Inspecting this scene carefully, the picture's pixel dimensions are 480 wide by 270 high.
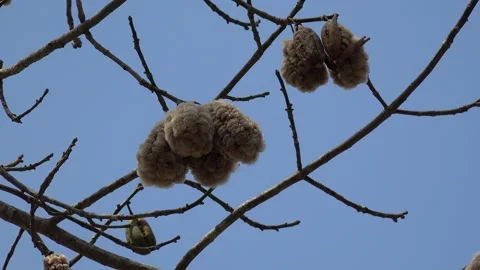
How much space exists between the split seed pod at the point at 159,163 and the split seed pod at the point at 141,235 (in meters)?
0.61

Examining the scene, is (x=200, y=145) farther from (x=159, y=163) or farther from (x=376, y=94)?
(x=376, y=94)

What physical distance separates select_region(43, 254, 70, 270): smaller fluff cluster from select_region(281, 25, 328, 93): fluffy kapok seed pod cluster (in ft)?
4.73

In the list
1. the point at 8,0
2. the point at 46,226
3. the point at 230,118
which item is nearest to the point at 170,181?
the point at 230,118

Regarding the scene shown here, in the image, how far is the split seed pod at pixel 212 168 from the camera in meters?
3.16

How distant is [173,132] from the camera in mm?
3002

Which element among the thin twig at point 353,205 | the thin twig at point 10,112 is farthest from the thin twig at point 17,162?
the thin twig at point 353,205

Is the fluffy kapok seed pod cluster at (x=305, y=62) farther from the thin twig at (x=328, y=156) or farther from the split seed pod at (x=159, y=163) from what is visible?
the split seed pod at (x=159, y=163)

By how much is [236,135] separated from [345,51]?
3.11ft

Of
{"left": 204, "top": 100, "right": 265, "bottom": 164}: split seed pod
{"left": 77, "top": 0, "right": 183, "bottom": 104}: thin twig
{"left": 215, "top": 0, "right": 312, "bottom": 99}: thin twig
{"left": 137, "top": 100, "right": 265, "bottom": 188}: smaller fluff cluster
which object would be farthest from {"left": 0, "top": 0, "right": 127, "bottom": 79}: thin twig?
{"left": 204, "top": 100, "right": 265, "bottom": 164}: split seed pod

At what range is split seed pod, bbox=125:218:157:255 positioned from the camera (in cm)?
370

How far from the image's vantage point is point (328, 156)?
10.7 feet

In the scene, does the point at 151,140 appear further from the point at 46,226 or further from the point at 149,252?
the point at 46,226

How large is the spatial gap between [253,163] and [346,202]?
693 millimetres

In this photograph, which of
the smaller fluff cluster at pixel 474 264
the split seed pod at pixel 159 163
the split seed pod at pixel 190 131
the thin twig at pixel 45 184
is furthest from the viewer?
the smaller fluff cluster at pixel 474 264
